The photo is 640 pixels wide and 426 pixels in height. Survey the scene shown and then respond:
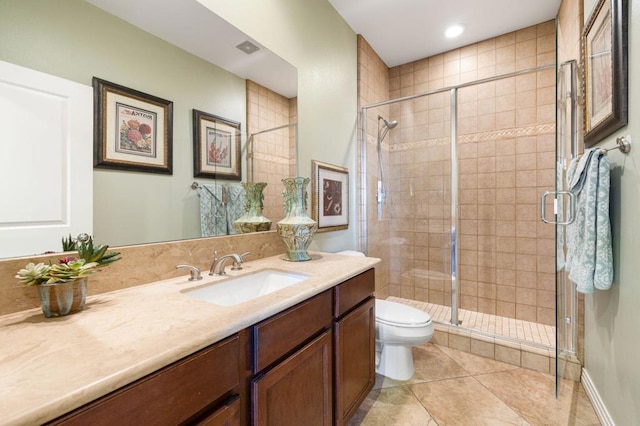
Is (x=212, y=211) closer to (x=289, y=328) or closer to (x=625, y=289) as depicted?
(x=289, y=328)

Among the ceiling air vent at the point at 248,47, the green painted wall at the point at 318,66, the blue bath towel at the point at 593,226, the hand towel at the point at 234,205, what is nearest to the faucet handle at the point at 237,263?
the hand towel at the point at 234,205

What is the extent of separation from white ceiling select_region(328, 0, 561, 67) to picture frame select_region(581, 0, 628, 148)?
0.93 meters

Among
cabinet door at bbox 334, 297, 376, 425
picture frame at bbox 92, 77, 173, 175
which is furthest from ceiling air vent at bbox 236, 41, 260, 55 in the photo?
cabinet door at bbox 334, 297, 376, 425

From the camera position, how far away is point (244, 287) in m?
1.33

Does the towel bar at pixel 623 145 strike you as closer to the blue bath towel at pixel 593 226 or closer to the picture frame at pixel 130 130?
the blue bath towel at pixel 593 226

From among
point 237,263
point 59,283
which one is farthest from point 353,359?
point 59,283

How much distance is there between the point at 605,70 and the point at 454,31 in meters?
1.61

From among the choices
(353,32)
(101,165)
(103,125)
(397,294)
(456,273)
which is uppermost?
(353,32)

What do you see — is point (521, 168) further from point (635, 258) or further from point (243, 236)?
point (243, 236)

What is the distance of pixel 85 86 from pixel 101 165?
0.27 m

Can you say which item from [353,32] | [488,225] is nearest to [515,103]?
[488,225]

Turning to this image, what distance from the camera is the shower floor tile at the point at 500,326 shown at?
218cm

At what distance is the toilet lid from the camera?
1.80 metres

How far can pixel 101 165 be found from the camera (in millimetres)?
1025
